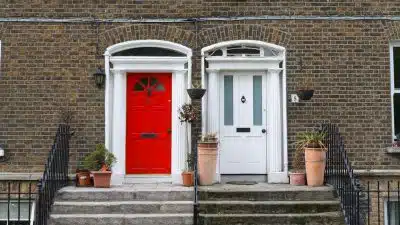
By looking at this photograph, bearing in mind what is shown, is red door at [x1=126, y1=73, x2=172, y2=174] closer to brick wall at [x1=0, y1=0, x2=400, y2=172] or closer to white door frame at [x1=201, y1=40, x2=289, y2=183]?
brick wall at [x1=0, y1=0, x2=400, y2=172]

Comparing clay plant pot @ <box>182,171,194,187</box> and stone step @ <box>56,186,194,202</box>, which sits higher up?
clay plant pot @ <box>182,171,194,187</box>

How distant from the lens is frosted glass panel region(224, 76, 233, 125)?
1002 cm

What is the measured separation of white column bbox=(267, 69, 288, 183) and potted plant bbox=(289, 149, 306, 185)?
0.88 feet

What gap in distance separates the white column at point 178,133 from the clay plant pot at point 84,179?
164cm

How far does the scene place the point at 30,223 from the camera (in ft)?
29.7

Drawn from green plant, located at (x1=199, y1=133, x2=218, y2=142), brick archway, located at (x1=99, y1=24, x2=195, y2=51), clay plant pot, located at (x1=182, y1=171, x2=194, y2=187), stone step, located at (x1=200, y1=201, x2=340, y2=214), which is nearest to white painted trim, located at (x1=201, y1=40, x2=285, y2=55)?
brick archway, located at (x1=99, y1=24, x2=195, y2=51)

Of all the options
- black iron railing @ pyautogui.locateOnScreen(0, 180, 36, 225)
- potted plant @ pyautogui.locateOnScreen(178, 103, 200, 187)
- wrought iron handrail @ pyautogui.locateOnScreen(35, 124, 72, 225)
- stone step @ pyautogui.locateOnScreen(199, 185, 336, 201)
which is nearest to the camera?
wrought iron handrail @ pyautogui.locateOnScreen(35, 124, 72, 225)

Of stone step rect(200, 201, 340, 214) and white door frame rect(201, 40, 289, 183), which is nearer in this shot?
stone step rect(200, 201, 340, 214)

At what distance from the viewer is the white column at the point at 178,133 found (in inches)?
385

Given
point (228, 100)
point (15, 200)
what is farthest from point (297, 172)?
point (15, 200)

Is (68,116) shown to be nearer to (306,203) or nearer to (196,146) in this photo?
(196,146)

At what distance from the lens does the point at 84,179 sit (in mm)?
9234

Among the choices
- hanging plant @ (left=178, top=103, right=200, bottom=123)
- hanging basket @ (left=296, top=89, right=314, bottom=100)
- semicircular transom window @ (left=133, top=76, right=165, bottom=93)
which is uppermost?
semicircular transom window @ (left=133, top=76, right=165, bottom=93)

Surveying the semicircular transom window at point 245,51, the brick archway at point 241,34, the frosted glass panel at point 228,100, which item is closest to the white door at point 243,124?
the frosted glass panel at point 228,100
